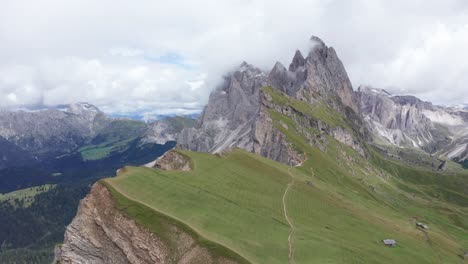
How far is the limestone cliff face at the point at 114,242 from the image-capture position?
85.4m

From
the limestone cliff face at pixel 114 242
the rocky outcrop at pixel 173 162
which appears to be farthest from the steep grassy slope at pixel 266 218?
the rocky outcrop at pixel 173 162

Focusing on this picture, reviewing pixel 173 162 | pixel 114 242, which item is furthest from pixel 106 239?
pixel 173 162

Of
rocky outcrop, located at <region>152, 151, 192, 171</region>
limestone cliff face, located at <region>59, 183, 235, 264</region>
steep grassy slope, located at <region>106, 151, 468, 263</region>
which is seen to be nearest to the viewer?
limestone cliff face, located at <region>59, 183, 235, 264</region>

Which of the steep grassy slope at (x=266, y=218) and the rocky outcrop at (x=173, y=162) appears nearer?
the steep grassy slope at (x=266, y=218)

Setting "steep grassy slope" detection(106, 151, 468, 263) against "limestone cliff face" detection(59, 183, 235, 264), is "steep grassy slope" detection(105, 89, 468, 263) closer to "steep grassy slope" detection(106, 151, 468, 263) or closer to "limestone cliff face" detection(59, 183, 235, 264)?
"steep grassy slope" detection(106, 151, 468, 263)

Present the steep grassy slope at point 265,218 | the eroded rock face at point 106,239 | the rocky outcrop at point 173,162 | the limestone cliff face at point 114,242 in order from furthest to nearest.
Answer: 1. the rocky outcrop at point 173,162
2. the steep grassy slope at point 265,218
3. the eroded rock face at point 106,239
4. the limestone cliff face at point 114,242

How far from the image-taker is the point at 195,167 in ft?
459

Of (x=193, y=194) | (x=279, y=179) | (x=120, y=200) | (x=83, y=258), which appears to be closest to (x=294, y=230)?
(x=193, y=194)

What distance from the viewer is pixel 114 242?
90.9 m

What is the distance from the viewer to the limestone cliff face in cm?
8543

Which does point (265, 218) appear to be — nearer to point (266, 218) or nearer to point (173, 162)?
point (266, 218)

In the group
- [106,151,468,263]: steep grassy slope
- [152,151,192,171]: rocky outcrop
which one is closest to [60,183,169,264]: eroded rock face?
[106,151,468,263]: steep grassy slope

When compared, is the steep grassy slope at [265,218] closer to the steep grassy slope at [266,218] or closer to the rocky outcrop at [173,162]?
the steep grassy slope at [266,218]

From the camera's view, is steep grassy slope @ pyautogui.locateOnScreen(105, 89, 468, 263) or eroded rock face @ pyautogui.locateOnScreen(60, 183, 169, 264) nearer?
eroded rock face @ pyautogui.locateOnScreen(60, 183, 169, 264)
